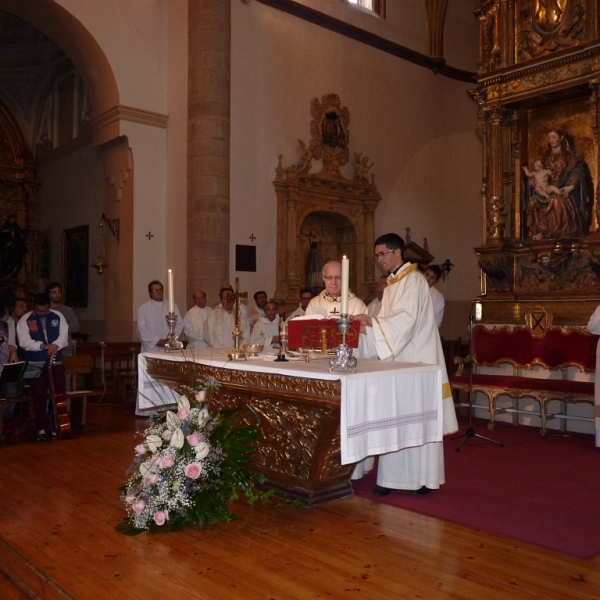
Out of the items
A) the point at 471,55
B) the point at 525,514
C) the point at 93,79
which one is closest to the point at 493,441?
the point at 525,514

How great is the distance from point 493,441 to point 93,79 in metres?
9.00

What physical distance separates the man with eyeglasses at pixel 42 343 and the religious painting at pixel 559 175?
245 inches

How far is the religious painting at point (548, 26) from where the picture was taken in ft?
28.2

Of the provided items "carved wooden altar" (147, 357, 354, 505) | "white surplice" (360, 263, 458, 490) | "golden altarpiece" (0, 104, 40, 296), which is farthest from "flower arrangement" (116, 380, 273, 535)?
"golden altarpiece" (0, 104, 40, 296)

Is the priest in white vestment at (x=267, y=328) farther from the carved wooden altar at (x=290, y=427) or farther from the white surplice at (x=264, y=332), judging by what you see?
the carved wooden altar at (x=290, y=427)

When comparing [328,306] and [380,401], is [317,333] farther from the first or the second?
[328,306]

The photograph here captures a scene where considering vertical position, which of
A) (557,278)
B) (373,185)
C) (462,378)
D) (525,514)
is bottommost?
(525,514)

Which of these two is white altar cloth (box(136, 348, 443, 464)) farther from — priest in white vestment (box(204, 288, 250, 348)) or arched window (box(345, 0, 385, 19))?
arched window (box(345, 0, 385, 19))

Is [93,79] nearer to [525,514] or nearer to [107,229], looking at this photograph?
[107,229]

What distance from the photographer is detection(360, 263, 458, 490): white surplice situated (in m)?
4.74

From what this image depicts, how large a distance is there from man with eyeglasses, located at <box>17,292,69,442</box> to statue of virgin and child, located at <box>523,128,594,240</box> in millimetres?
6220

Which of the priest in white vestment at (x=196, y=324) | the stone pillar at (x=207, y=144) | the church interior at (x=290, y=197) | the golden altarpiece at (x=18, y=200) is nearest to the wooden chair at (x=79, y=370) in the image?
the church interior at (x=290, y=197)

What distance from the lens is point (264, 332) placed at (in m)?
10.1

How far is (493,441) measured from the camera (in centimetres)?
687
